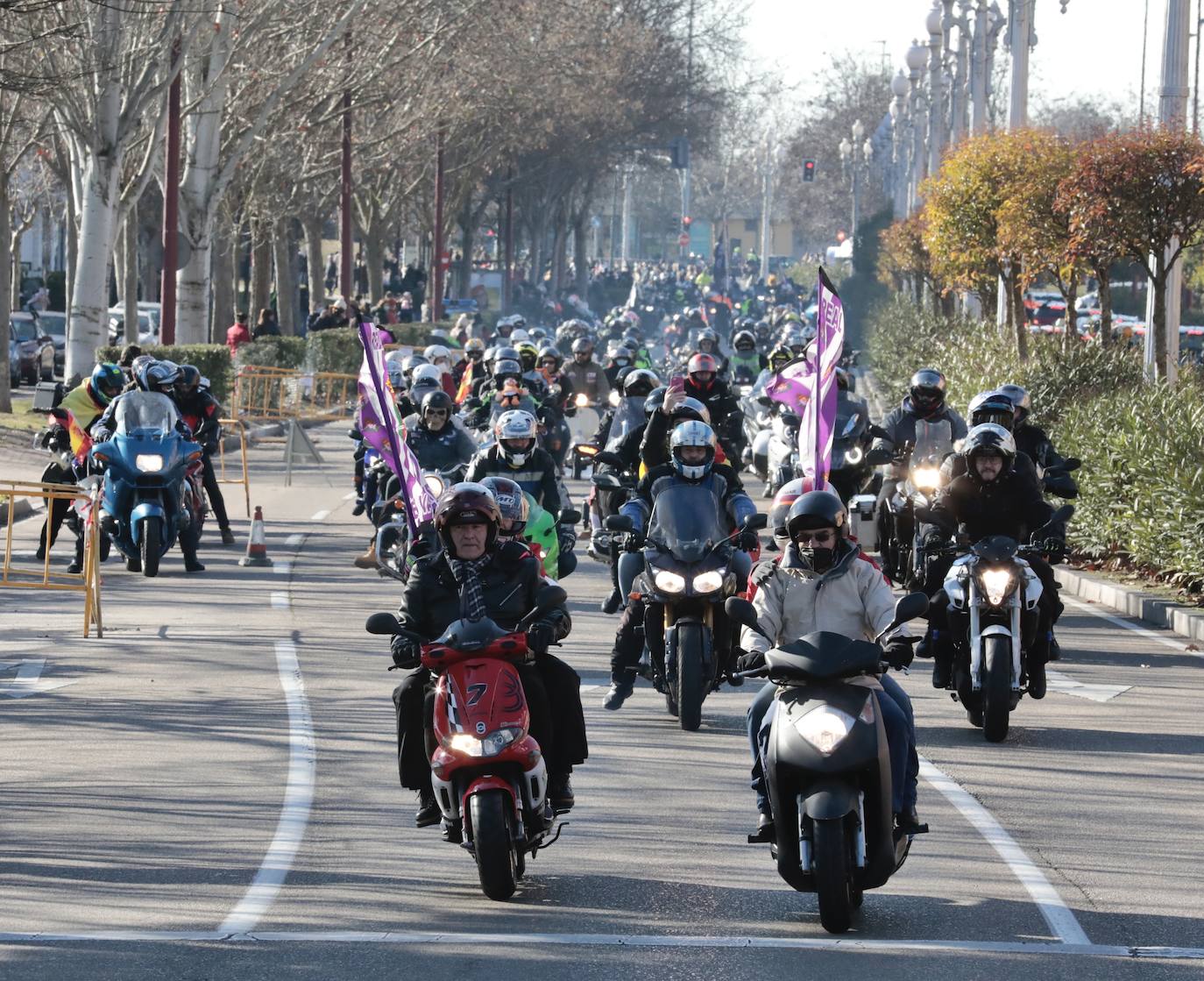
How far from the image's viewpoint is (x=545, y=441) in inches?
739

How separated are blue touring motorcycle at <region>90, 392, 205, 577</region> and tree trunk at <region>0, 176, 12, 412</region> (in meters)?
16.7

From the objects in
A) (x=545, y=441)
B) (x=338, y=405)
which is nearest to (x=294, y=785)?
(x=545, y=441)

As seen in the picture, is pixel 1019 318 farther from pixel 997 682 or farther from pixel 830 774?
pixel 830 774

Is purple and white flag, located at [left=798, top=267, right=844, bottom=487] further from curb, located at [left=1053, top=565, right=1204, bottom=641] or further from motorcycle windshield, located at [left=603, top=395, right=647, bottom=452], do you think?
motorcycle windshield, located at [left=603, top=395, right=647, bottom=452]

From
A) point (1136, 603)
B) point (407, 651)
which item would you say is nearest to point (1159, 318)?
point (1136, 603)

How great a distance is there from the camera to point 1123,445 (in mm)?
20172

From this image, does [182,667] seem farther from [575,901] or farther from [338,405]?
[338,405]

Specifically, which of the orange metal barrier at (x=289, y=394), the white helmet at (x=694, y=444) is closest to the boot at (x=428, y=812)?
the white helmet at (x=694, y=444)

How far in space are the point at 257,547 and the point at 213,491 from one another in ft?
4.52

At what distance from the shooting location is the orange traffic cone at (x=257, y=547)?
19969mm

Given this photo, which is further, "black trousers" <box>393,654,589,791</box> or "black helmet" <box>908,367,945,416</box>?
"black helmet" <box>908,367,945,416</box>

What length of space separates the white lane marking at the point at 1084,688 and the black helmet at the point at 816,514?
558 cm

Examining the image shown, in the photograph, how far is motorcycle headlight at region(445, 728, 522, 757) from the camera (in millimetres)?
8070

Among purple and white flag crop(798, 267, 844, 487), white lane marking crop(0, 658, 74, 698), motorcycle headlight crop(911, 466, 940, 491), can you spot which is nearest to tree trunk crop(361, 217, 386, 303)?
motorcycle headlight crop(911, 466, 940, 491)
